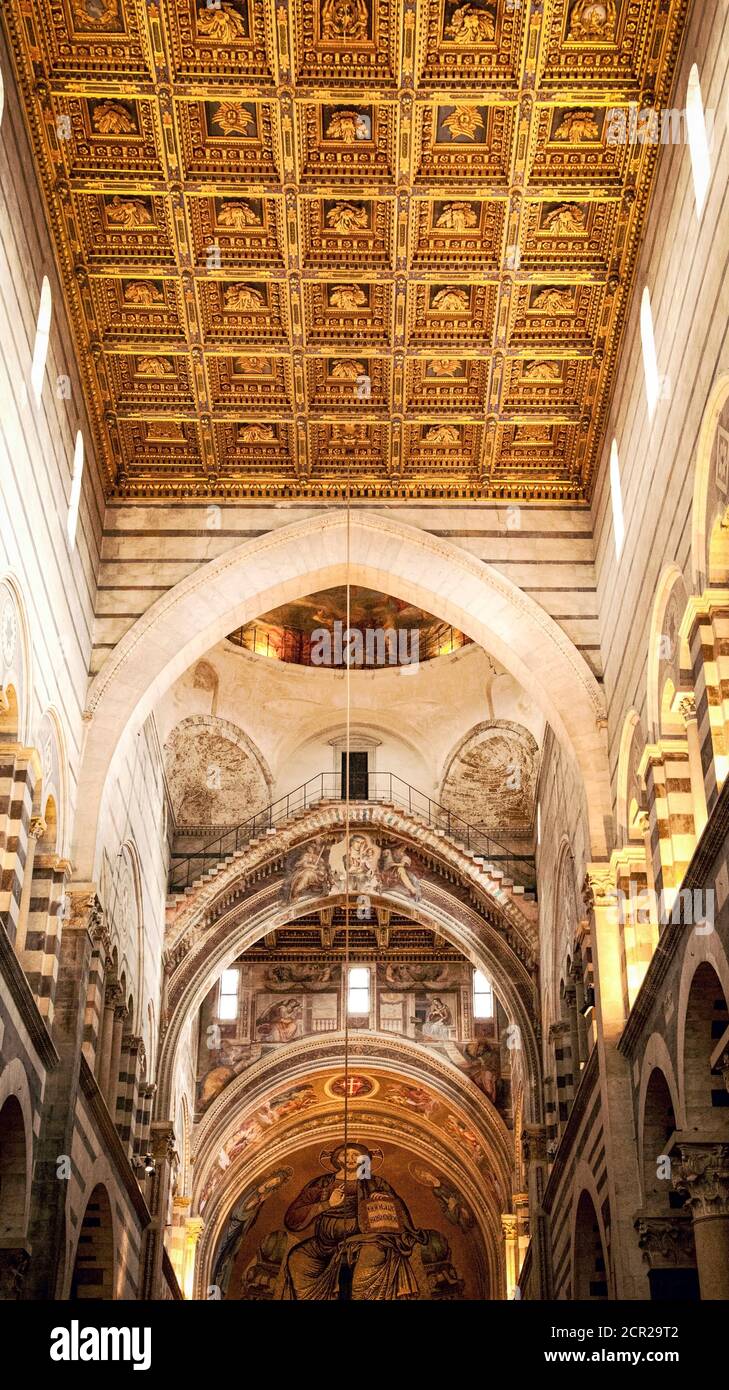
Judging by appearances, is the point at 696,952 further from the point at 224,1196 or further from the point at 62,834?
the point at 224,1196

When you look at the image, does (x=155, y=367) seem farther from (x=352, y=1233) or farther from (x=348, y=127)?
(x=352, y=1233)

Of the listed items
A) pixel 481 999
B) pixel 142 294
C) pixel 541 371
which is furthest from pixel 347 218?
pixel 481 999

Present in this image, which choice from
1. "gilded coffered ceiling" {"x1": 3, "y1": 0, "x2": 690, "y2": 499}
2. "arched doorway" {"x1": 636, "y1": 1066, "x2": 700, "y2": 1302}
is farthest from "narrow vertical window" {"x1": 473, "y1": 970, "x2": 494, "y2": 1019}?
"arched doorway" {"x1": 636, "y1": 1066, "x2": 700, "y2": 1302}

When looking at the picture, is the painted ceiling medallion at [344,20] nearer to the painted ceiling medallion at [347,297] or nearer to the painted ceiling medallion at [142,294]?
the painted ceiling medallion at [347,297]

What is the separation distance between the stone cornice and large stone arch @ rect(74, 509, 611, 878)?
3.67 metres

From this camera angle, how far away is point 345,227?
1805 cm

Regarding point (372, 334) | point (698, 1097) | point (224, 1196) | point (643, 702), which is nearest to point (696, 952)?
point (698, 1097)

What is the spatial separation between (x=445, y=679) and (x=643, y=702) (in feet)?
46.5

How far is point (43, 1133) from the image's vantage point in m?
16.9

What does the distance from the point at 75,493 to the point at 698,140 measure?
26.9ft

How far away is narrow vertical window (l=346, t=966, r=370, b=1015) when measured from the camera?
1362 inches

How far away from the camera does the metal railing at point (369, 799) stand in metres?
30.5

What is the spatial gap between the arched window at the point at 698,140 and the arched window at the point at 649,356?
2.32 metres
